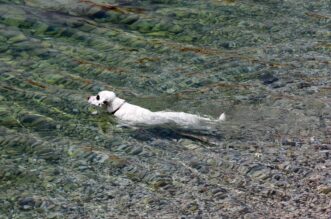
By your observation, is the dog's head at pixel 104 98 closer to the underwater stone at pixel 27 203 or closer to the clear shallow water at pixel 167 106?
the clear shallow water at pixel 167 106

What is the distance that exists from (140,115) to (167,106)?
2.04 feet

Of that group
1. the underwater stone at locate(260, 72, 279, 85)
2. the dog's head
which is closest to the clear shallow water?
the underwater stone at locate(260, 72, 279, 85)

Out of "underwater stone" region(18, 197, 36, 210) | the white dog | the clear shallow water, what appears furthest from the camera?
the white dog

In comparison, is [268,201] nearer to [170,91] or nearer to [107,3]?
[170,91]

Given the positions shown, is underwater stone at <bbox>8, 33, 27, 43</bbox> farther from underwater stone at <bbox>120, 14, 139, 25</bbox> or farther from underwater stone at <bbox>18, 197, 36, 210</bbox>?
underwater stone at <bbox>18, 197, 36, 210</bbox>

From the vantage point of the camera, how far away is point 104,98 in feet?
24.6

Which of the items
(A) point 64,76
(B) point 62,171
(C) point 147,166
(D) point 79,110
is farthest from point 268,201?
(A) point 64,76

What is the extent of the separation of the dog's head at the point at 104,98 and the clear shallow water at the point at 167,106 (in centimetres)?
13

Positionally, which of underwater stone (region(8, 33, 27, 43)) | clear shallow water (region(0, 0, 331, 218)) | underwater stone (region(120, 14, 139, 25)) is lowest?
clear shallow water (region(0, 0, 331, 218))

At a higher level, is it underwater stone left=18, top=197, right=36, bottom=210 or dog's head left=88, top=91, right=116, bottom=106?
dog's head left=88, top=91, right=116, bottom=106

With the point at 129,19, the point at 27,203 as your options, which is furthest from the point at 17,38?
the point at 27,203

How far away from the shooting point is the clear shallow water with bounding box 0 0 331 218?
19.7 ft

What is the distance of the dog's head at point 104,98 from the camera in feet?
24.6

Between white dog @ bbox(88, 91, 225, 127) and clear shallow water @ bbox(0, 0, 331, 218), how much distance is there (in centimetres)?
10
